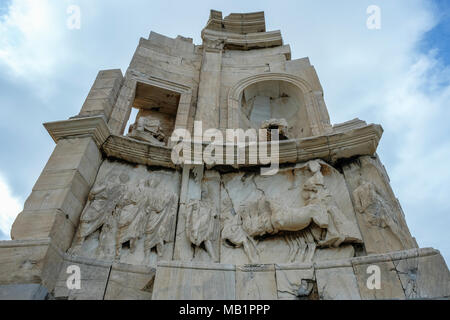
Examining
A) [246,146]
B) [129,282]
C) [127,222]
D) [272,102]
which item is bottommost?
[129,282]

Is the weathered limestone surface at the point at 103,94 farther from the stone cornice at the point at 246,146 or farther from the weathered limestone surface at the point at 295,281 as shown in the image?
A: the weathered limestone surface at the point at 295,281

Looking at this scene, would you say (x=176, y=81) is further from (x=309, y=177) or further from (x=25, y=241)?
(x=25, y=241)

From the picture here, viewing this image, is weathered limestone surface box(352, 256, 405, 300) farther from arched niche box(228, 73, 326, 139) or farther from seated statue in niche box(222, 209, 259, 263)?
arched niche box(228, 73, 326, 139)

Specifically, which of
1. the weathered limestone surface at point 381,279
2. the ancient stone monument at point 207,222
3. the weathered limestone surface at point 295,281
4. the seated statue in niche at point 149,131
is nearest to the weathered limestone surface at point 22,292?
the ancient stone monument at point 207,222

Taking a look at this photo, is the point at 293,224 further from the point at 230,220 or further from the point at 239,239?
the point at 230,220

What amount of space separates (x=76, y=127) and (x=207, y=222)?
290cm

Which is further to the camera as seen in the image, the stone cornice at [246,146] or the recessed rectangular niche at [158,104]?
the recessed rectangular niche at [158,104]

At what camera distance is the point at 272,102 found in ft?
27.8

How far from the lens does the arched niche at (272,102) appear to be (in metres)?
7.36

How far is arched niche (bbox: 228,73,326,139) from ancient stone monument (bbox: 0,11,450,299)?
513mm

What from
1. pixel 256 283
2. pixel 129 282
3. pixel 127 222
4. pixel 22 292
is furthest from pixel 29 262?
pixel 256 283

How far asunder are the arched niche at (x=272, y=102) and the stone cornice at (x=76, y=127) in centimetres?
311

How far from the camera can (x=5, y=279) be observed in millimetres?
3342
